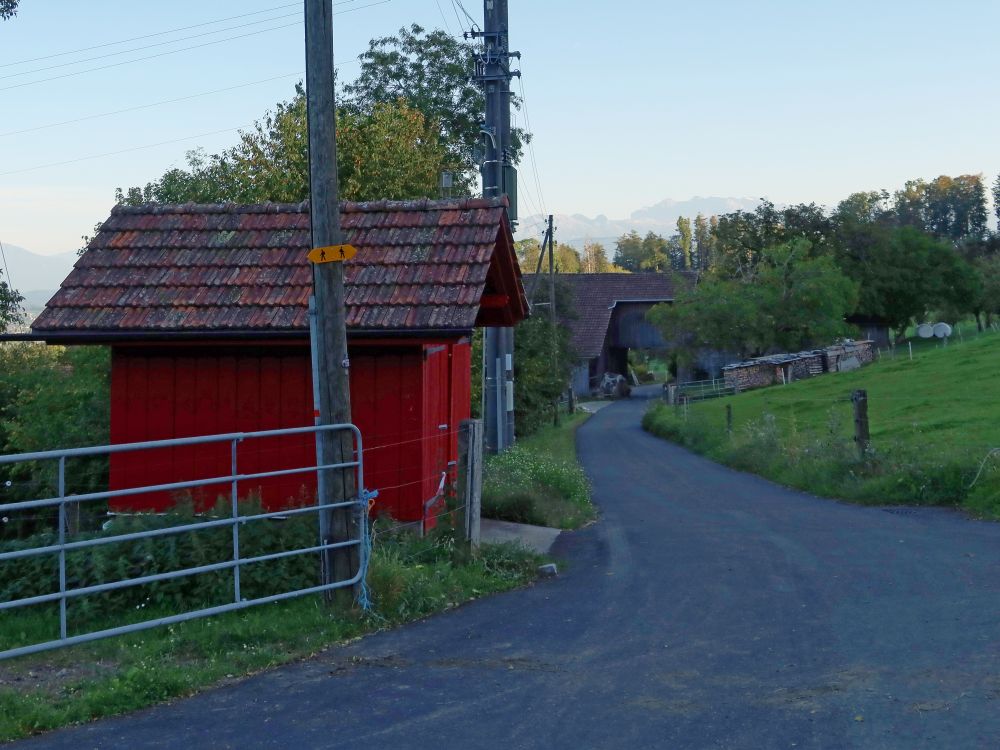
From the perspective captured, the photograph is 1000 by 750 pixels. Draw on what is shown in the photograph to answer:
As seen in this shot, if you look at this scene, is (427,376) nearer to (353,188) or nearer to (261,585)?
(261,585)

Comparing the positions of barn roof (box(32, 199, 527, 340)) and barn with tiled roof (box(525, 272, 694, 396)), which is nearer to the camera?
barn roof (box(32, 199, 527, 340))

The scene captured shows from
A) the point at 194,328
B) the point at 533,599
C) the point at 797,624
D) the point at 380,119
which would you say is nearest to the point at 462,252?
the point at 194,328

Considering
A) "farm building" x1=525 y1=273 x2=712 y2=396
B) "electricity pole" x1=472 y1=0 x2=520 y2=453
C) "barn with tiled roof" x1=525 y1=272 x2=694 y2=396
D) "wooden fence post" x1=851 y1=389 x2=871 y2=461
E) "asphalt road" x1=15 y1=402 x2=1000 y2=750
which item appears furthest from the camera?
"barn with tiled roof" x1=525 y1=272 x2=694 y2=396

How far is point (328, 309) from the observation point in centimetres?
905

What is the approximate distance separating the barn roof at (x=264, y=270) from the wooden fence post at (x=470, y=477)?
1064 millimetres

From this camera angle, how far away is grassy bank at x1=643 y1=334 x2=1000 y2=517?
17578 millimetres

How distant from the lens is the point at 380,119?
2675cm

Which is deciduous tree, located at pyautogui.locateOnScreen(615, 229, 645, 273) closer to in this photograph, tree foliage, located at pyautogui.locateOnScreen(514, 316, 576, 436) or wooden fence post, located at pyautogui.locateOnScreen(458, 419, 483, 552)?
tree foliage, located at pyautogui.locateOnScreen(514, 316, 576, 436)

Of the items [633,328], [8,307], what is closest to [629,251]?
[633,328]

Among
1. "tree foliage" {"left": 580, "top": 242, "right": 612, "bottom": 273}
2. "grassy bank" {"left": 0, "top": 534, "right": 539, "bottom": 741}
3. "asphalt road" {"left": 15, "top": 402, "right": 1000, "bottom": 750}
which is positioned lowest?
"asphalt road" {"left": 15, "top": 402, "right": 1000, "bottom": 750}

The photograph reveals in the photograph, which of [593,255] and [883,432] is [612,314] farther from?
[593,255]

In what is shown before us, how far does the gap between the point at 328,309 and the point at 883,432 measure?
2156 centimetres

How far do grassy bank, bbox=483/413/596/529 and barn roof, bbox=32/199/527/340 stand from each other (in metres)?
3.28

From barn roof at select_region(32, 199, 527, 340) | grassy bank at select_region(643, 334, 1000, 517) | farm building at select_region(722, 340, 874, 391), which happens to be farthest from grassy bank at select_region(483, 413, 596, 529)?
farm building at select_region(722, 340, 874, 391)
